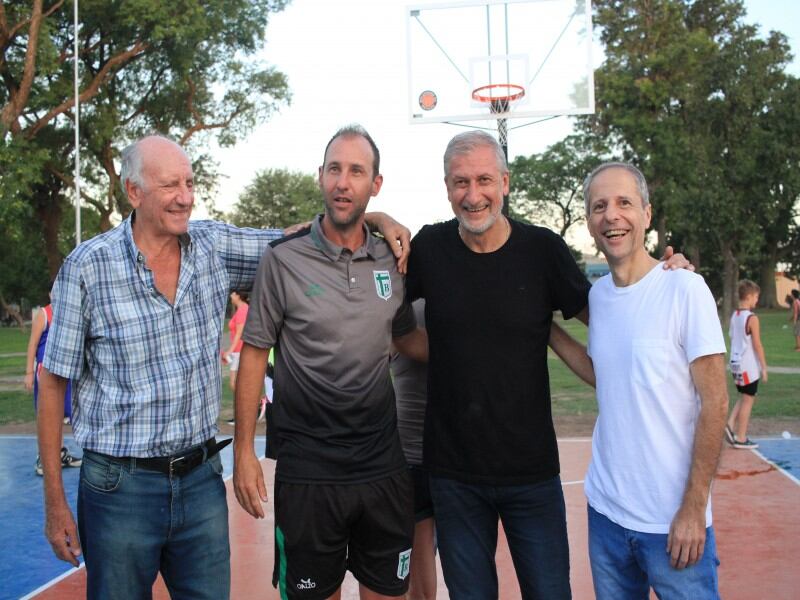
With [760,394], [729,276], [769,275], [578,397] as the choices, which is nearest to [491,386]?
[578,397]

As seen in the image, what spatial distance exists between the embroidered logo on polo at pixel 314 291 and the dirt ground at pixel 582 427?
7.48m

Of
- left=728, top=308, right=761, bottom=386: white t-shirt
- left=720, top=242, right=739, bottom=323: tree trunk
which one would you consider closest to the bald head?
left=728, top=308, right=761, bottom=386: white t-shirt

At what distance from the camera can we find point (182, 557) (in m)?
3.02

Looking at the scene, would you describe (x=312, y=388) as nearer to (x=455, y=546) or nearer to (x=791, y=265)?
(x=455, y=546)

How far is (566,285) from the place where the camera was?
125 inches

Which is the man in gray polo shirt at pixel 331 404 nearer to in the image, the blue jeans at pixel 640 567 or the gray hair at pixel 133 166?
the gray hair at pixel 133 166

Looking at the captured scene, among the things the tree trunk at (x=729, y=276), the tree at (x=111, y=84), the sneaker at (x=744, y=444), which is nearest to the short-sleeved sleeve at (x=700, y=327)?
the sneaker at (x=744, y=444)

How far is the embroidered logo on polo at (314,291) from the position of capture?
304 cm

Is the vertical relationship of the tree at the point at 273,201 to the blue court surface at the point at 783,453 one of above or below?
above

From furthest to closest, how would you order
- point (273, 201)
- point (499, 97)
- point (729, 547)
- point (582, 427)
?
point (273, 201) → point (499, 97) → point (582, 427) → point (729, 547)

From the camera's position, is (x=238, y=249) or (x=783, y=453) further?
(x=783, y=453)

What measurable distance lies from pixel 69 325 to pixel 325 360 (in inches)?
38.5

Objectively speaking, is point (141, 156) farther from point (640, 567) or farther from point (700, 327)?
point (640, 567)

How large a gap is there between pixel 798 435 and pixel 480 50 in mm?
7799
